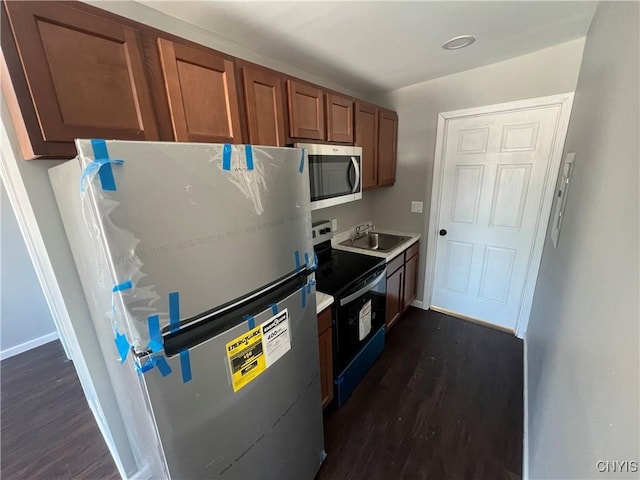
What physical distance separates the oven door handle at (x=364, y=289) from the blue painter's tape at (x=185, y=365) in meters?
1.01

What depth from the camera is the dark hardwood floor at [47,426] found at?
4.99ft

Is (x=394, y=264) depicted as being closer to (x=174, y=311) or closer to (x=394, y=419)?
(x=394, y=419)

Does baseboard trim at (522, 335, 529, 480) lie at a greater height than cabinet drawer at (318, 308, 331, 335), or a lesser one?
lesser

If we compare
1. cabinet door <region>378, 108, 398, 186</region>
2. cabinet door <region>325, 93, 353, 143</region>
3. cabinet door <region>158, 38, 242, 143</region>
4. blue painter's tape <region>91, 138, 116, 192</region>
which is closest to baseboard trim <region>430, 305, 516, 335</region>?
cabinet door <region>378, 108, 398, 186</region>

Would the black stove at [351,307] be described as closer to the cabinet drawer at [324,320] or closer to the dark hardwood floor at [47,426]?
the cabinet drawer at [324,320]

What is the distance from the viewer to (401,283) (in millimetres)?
2602

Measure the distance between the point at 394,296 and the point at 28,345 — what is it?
3.61m

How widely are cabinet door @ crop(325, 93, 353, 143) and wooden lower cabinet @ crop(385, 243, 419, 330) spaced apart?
1099mm

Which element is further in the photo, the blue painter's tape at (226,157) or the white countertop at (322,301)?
the white countertop at (322,301)

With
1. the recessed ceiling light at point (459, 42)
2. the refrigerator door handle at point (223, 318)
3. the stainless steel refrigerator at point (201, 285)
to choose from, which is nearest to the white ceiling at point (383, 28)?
the recessed ceiling light at point (459, 42)

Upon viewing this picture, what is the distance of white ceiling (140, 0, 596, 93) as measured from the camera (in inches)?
49.9

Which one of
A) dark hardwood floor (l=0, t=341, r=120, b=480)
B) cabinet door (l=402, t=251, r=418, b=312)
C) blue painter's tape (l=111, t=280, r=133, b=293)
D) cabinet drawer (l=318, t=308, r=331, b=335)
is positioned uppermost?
blue painter's tape (l=111, t=280, r=133, b=293)

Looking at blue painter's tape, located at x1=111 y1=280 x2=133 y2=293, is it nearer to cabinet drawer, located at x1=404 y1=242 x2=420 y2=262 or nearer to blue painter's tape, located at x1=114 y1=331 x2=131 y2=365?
blue painter's tape, located at x1=114 y1=331 x2=131 y2=365

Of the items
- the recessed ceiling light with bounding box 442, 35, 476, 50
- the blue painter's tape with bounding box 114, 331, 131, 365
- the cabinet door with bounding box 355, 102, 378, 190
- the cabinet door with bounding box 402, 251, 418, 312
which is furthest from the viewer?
the cabinet door with bounding box 402, 251, 418, 312
